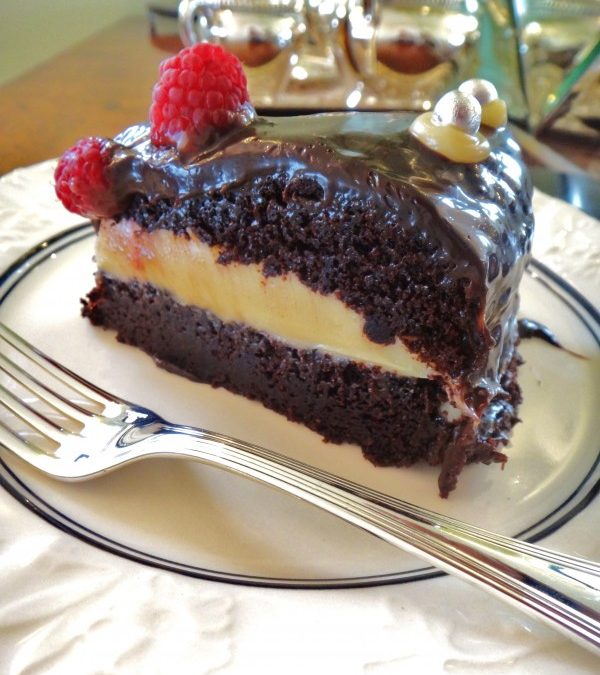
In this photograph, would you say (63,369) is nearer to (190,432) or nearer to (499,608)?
(190,432)

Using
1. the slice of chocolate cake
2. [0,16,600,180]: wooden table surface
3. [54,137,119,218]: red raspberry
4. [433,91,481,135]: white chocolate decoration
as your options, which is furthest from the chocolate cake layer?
[0,16,600,180]: wooden table surface

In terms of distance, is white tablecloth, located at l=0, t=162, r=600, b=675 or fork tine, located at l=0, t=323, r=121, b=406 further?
fork tine, located at l=0, t=323, r=121, b=406

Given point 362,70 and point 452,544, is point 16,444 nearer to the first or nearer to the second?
point 452,544

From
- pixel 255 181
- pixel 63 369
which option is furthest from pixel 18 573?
pixel 255 181

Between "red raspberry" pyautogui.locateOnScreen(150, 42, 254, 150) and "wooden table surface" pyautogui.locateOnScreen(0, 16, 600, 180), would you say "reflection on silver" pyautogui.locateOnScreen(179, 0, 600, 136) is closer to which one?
"wooden table surface" pyautogui.locateOnScreen(0, 16, 600, 180)

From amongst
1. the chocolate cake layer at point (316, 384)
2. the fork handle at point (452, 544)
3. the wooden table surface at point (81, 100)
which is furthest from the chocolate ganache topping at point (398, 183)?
the wooden table surface at point (81, 100)

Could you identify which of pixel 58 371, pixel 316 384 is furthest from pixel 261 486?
pixel 58 371
